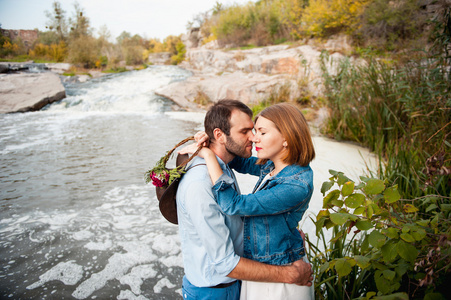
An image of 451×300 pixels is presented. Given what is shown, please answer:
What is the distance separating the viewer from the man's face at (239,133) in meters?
1.68

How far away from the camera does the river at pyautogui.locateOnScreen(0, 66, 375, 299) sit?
294cm

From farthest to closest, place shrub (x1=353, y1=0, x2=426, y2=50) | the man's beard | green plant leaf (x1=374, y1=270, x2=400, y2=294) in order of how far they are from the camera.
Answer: shrub (x1=353, y1=0, x2=426, y2=50) → the man's beard → green plant leaf (x1=374, y1=270, x2=400, y2=294)

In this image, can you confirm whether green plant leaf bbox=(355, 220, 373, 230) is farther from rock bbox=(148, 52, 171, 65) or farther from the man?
rock bbox=(148, 52, 171, 65)

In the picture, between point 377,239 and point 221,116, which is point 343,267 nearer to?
point 377,239

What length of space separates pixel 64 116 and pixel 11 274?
10.4 meters

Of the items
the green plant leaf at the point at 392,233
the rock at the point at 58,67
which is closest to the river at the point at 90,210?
the green plant leaf at the point at 392,233

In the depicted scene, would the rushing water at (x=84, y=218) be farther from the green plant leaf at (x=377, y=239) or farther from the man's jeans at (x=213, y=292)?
the green plant leaf at (x=377, y=239)

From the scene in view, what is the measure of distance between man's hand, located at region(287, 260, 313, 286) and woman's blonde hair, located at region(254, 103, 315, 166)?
51cm

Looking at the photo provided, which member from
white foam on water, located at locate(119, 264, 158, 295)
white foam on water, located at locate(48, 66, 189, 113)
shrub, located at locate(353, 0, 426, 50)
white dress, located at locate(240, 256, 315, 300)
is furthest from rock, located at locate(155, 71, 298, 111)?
white dress, located at locate(240, 256, 315, 300)

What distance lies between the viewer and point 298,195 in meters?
1.42

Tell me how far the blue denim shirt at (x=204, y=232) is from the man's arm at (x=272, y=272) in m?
0.04

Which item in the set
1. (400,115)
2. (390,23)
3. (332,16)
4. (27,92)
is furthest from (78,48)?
(400,115)

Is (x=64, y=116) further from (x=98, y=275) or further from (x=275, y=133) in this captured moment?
(x=275, y=133)

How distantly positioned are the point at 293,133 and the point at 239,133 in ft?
1.03
